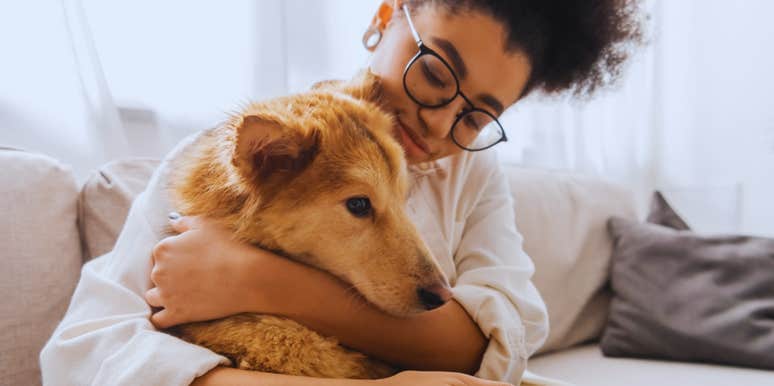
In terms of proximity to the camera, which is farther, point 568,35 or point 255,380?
point 568,35

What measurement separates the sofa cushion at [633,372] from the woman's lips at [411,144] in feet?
3.13

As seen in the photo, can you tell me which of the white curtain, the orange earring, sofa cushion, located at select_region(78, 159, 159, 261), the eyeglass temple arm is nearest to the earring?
the orange earring

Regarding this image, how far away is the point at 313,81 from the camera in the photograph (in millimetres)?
2268

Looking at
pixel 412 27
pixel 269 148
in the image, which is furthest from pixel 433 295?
pixel 412 27

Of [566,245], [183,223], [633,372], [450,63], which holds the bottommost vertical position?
[633,372]

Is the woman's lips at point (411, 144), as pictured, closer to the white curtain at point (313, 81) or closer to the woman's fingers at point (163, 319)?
the white curtain at point (313, 81)

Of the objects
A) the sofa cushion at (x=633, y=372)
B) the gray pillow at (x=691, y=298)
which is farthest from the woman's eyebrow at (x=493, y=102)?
the gray pillow at (x=691, y=298)

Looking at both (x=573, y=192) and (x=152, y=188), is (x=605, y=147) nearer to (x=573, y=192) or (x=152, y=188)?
(x=573, y=192)

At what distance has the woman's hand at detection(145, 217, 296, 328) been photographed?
0.99 metres

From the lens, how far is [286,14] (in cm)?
219

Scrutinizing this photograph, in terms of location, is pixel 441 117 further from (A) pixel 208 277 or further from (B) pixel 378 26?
(A) pixel 208 277

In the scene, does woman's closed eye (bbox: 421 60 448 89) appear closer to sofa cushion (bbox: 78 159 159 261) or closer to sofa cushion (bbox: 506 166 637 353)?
sofa cushion (bbox: 78 159 159 261)

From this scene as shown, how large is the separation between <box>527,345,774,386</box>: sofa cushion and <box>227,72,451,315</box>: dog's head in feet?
3.38

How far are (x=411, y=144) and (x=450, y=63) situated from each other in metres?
0.22
